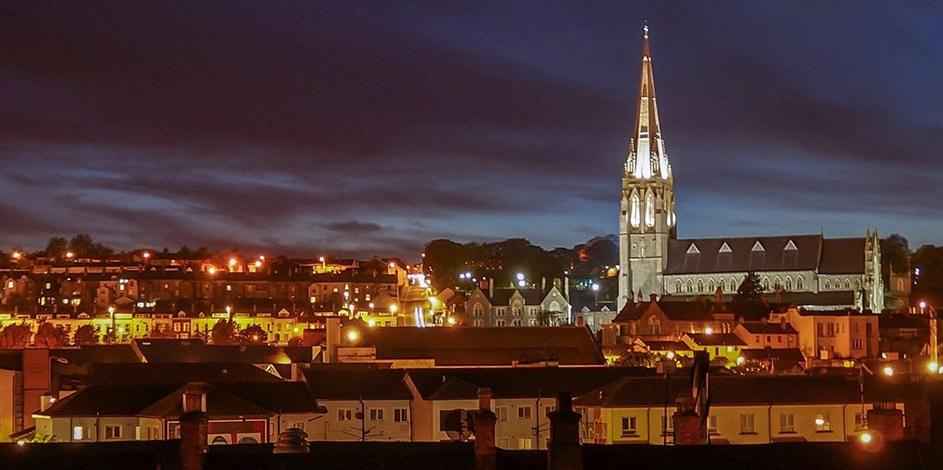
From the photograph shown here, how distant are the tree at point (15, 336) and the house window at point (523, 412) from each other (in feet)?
283

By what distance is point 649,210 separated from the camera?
18162 centimetres

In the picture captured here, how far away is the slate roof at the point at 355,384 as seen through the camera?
54000mm

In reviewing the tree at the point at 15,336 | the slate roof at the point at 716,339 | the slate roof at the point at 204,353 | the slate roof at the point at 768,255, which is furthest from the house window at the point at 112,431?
the slate roof at the point at 768,255

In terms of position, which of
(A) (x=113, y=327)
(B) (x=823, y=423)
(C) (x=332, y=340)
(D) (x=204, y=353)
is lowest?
(B) (x=823, y=423)

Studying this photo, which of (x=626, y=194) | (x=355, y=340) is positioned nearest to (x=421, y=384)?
(x=355, y=340)

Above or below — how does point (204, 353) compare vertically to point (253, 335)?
below

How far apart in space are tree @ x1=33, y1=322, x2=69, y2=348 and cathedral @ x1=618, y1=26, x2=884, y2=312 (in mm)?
59679

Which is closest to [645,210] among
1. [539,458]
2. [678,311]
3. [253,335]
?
[678,311]

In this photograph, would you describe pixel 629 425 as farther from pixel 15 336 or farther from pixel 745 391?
pixel 15 336

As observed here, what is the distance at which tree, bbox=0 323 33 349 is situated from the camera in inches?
5231

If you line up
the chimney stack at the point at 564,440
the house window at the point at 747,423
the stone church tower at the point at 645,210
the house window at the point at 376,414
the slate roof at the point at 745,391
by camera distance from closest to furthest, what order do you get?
the chimney stack at the point at 564,440 < the house window at the point at 747,423 < the slate roof at the point at 745,391 < the house window at the point at 376,414 < the stone church tower at the point at 645,210

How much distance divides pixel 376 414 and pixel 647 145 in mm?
134167

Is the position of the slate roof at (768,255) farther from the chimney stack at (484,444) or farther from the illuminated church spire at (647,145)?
the chimney stack at (484,444)

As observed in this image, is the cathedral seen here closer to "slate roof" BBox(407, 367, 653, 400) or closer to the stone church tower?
the stone church tower
